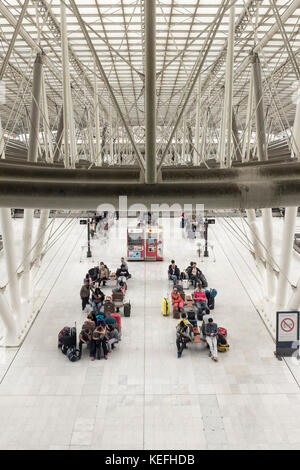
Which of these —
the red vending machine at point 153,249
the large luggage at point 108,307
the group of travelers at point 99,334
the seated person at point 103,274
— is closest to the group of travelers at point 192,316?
the group of travelers at point 99,334

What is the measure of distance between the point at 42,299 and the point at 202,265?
37.4 ft

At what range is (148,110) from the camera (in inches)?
216

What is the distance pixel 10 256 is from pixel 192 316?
8088mm

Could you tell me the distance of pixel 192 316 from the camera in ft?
58.1

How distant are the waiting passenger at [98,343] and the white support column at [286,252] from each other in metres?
7.38

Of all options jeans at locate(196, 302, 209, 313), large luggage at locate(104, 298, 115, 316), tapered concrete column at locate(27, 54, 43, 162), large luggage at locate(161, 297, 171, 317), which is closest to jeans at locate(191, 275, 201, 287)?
jeans at locate(196, 302, 209, 313)

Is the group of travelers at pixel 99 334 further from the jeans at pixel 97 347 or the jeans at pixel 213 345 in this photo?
the jeans at pixel 213 345

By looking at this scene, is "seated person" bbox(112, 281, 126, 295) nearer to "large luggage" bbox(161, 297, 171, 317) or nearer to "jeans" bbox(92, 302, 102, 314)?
"jeans" bbox(92, 302, 102, 314)

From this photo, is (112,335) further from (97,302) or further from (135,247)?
(135,247)

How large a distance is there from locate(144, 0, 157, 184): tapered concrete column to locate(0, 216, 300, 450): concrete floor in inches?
335

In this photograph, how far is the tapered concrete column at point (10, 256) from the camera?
606 inches

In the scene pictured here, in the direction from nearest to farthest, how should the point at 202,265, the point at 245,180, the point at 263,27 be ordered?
the point at 245,180 → the point at 263,27 → the point at 202,265

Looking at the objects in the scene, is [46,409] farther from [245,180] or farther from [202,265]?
[202,265]
